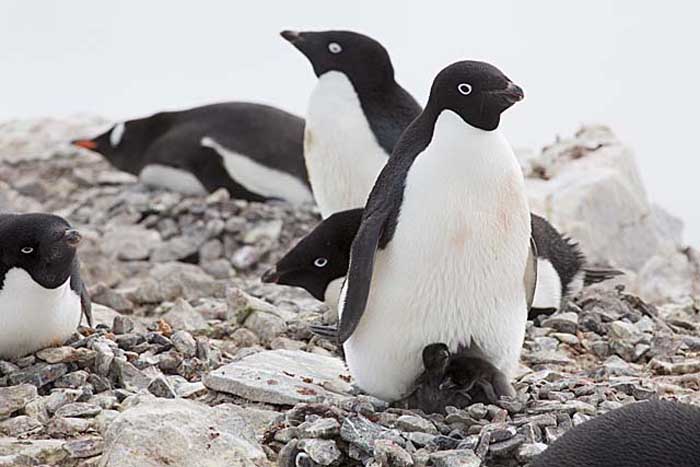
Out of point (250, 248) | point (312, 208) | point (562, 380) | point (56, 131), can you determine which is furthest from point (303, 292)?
point (56, 131)

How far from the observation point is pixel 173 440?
2650 mm

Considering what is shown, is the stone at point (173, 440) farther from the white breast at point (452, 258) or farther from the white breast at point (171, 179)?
the white breast at point (171, 179)

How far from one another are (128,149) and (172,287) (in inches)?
99.1

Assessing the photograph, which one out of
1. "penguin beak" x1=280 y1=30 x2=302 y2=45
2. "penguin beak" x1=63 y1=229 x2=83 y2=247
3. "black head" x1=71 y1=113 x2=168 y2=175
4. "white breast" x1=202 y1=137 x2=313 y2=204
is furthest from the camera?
"black head" x1=71 y1=113 x2=168 y2=175

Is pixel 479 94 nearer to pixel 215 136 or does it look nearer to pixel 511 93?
pixel 511 93

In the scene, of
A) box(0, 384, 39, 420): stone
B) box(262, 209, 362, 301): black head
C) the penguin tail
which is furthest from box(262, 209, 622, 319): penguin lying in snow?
box(0, 384, 39, 420): stone

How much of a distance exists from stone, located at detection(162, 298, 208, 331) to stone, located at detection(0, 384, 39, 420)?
1146 millimetres

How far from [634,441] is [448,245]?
879mm

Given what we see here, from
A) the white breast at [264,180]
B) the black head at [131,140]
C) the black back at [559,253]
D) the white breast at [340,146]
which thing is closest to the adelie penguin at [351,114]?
the white breast at [340,146]

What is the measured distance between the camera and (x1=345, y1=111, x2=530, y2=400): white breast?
292 centimetres

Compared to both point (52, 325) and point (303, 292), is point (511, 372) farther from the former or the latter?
point (303, 292)

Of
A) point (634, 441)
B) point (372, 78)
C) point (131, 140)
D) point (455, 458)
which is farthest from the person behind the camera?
point (131, 140)

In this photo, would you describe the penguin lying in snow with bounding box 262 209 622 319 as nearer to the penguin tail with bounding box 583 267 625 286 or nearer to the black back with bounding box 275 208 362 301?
the black back with bounding box 275 208 362 301

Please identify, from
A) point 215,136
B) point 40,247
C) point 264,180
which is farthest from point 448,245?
point 215,136
